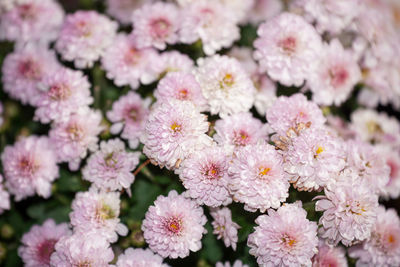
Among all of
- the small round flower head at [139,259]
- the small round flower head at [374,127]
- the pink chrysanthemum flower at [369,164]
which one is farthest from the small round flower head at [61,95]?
the small round flower head at [374,127]

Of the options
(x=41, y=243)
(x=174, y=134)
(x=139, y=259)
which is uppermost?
(x=174, y=134)

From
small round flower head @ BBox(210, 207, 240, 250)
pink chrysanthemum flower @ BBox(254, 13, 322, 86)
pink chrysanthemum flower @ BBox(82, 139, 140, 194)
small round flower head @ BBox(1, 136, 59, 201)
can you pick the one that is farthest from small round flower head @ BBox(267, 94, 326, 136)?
small round flower head @ BBox(1, 136, 59, 201)

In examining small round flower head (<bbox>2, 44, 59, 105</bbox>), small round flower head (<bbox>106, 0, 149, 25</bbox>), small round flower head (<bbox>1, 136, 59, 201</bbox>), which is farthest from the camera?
small round flower head (<bbox>106, 0, 149, 25</bbox>)

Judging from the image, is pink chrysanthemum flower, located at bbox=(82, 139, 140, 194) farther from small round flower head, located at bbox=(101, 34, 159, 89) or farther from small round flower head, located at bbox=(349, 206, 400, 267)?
small round flower head, located at bbox=(349, 206, 400, 267)

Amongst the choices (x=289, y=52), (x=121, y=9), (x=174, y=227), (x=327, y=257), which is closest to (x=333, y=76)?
(x=289, y=52)

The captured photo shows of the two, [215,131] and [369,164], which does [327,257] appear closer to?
[369,164]
